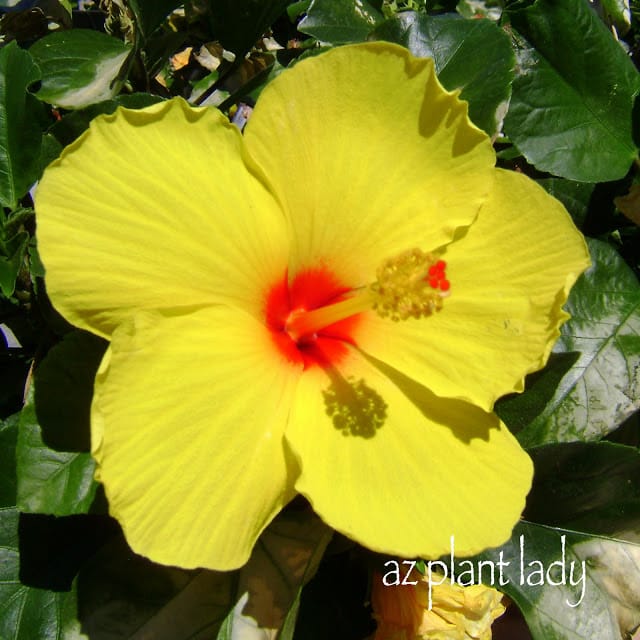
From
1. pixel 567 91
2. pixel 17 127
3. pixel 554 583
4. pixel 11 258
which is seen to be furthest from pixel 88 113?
pixel 554 583

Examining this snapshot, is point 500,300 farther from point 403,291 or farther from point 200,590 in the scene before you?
point 200,590

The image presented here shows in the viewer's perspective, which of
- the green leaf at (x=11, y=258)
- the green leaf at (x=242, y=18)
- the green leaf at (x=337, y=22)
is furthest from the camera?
the green leaf at (x=337, y=22)

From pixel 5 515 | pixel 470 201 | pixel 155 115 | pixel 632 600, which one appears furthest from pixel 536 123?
pixel 5 515

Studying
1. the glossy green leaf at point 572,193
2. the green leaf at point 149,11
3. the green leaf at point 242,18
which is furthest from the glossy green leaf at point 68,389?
the glossy green leaf at point 572,193

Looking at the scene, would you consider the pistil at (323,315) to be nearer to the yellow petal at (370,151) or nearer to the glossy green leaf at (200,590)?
the yellow petal at (370,151)

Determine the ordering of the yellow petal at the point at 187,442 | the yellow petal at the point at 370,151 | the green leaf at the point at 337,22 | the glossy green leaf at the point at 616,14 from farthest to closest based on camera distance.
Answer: the glossy green leaf at the point at 616,14, the green leaf at the point at 337,22, the yellow petal at the point at 370,151, the yellow petal at the point at 187,442

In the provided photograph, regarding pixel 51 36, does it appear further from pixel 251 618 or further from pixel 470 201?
pixel 251 618
